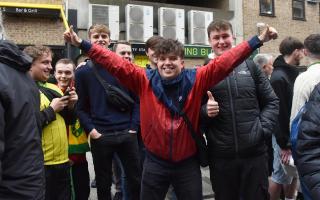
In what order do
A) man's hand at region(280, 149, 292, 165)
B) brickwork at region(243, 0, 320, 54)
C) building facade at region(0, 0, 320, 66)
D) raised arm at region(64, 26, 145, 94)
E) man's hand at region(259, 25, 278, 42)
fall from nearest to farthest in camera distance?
man's hand at region(259, 25, 278, 42), raised arm at region(64, 26, 145, 94), man's hand at region(280, 149, 292, 165), building facade at region(0, 0, 320, 66), brickwork at region(243, 0, 320, 54)

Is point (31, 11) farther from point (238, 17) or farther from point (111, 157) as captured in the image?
point (111, 157)

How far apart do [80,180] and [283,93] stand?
94.6 inches

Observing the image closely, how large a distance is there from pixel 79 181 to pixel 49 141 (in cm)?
92

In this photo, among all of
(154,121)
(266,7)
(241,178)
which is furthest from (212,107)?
(266,7)

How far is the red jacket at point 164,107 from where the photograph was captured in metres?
3.14

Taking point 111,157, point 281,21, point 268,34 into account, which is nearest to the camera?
A: point 268,34

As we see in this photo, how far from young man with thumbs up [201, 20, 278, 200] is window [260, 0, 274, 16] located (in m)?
16.0

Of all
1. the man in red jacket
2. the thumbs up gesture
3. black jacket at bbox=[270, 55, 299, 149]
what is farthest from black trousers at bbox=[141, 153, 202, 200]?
black jacket at bbox=[270, 55, 299, 149]

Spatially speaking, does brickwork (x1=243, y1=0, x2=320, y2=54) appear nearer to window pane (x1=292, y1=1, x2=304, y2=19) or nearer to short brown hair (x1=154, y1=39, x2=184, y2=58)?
window pane (x1=292, y1=1, x2=304, y2=19)

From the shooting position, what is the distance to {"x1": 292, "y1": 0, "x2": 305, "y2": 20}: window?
1977 centimetres

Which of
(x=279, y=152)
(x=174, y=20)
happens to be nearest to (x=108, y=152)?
(x=279, y=152)

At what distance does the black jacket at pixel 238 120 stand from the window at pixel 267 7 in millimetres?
16130

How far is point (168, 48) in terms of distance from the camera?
3.24 m

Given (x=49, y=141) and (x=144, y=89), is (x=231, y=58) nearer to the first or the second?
(x=144, y=89)
